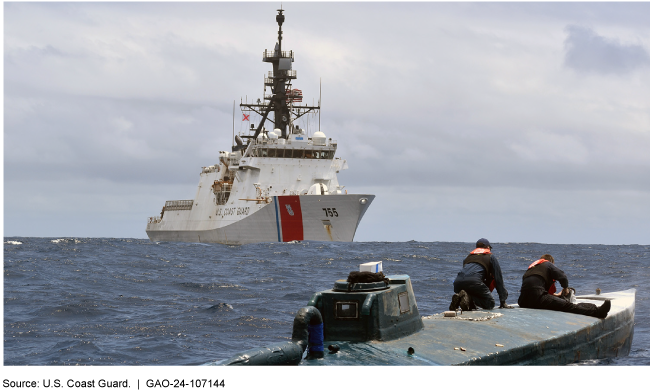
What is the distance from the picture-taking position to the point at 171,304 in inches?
598

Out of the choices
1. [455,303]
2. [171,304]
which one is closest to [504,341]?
[455,303]

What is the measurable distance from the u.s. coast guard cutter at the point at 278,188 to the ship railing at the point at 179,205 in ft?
1.32

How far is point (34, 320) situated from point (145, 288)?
5431 millimetres

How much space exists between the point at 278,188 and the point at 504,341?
41316mm

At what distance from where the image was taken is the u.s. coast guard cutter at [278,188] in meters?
46.6

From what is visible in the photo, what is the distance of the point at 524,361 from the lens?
340 inches

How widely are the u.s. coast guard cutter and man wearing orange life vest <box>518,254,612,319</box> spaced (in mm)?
34525

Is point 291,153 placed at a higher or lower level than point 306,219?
higher

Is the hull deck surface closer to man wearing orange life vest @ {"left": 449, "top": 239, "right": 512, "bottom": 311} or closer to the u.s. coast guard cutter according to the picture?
man wearing orange life vest @ {"left": 449, "top": 239, "right": 512, "bottom": 311}

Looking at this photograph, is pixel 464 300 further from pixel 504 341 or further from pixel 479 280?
pixel 504 341

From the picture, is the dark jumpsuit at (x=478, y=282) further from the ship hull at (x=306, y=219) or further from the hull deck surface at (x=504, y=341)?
the ship hull at (x=306, y=219)

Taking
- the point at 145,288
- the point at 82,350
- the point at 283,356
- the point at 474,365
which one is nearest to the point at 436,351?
the point at 474,365

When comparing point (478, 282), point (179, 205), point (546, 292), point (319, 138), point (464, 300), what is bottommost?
point (464, 300)

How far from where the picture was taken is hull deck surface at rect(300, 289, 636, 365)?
7715 mm
